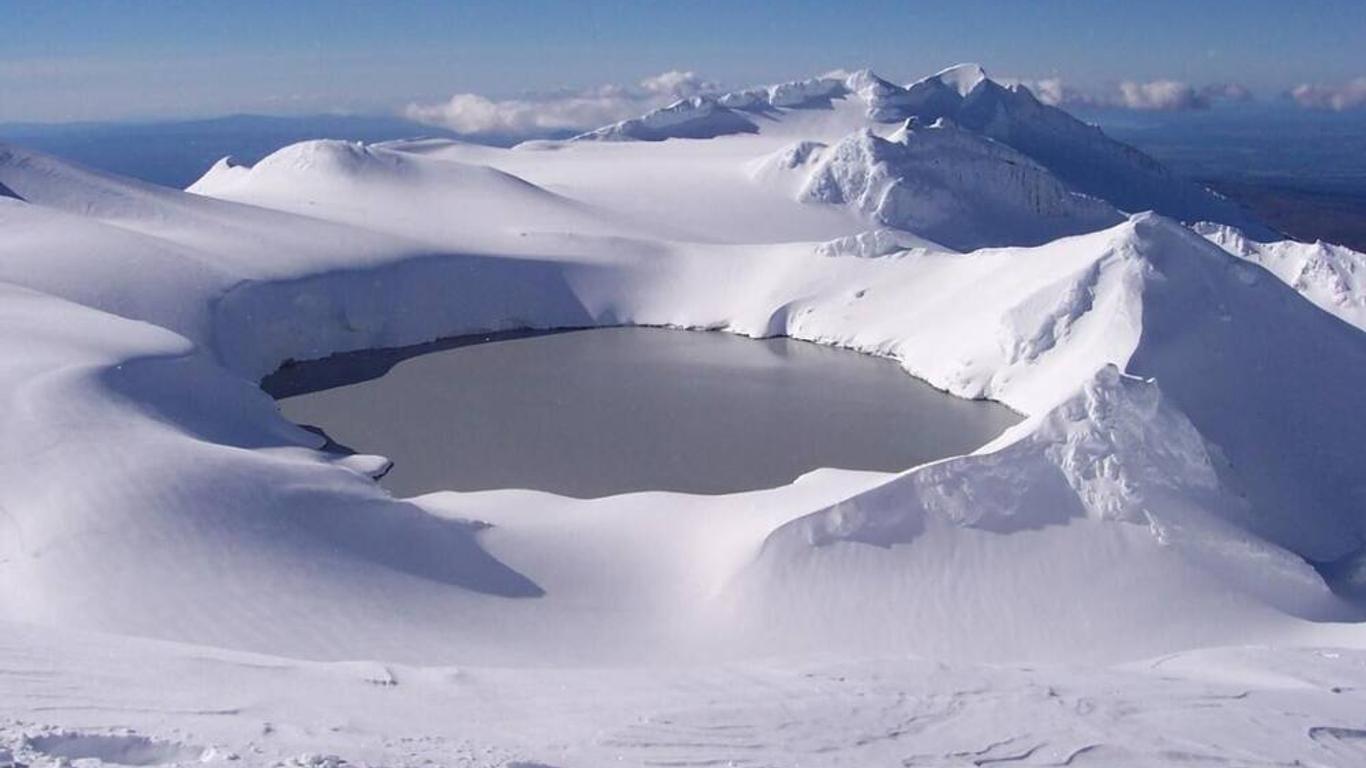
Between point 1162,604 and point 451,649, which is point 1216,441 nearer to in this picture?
point 1162,604

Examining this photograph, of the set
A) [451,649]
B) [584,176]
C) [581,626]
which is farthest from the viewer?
[584,176]

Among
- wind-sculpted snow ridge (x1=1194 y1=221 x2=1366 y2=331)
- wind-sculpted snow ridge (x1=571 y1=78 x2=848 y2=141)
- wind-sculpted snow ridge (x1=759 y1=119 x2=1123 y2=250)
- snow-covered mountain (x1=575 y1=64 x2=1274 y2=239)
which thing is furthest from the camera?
wind-sculpted snow ridge (x1=571 y1=78 x2=848 y2=141)

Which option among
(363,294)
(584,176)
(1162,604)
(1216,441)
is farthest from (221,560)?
(584,176)

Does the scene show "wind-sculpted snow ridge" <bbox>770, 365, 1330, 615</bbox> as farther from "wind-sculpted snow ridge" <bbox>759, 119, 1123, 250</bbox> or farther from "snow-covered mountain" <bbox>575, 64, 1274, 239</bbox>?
"snow-covered mountain" <bbox>575, 64, 1274, 239</bbox>

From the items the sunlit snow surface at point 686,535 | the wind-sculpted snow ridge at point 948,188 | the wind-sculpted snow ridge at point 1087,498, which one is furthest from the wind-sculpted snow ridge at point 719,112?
the wind-sculpted snow ridge at point 1087,498

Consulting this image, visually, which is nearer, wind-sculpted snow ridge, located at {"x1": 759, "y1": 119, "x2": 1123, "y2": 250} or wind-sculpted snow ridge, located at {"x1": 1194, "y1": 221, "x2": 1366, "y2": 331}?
wind-sculpted snow ridge, located at {"x1": 1194, "y1": 221, "x2": 1366, "y2": 331}

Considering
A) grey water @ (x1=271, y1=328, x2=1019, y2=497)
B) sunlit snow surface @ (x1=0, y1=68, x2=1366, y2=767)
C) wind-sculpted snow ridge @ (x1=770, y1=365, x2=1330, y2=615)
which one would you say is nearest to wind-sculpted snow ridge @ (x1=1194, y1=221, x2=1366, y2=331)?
sunlit snow surface @ (x1=0, y1=68, x2=1366, y2=767)

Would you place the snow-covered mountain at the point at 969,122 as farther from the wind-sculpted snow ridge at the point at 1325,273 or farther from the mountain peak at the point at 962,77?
the wind-sculpted snow ridge at the point at 1325,273
